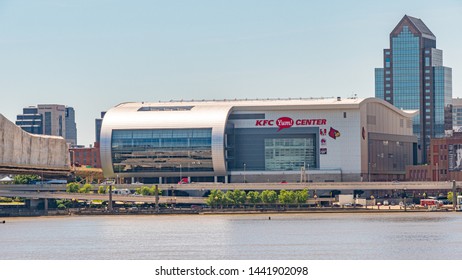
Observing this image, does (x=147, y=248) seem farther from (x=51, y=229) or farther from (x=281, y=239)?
(x=51, y=229)

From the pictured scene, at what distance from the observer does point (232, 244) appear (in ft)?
436

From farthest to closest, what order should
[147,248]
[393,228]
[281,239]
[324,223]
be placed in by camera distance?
[324,223], [393,228], [281,239], [147,248]

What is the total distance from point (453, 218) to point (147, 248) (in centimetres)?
6322

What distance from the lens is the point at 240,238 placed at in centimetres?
14088

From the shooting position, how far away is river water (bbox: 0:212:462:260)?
395 ft

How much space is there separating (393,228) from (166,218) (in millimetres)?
47142

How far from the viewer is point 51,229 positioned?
165 meters

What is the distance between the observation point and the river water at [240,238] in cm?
12044
